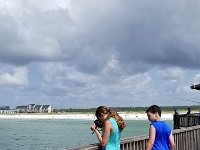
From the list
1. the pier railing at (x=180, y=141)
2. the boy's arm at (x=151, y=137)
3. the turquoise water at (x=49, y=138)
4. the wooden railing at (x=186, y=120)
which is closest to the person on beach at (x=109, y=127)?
the pier railing at (x=180, y=141)

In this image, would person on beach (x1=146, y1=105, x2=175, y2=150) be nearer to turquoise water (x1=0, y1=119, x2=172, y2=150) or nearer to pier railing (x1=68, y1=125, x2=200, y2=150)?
pier railing (x1=68, y1=125, x2=200, y2=150)

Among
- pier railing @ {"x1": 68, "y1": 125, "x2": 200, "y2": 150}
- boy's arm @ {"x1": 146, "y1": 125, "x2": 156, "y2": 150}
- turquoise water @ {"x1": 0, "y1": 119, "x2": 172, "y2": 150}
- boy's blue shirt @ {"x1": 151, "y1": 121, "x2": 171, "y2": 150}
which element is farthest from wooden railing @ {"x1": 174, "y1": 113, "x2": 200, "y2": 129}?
boy's arm @ {"x1": 146, "y1": 125, "x2": 156, "y2": 150}

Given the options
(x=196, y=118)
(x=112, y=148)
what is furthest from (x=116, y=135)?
(x=196, y=118)

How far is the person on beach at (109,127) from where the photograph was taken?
645cm

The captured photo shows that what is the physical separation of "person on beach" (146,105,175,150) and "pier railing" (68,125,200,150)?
2.67 ft

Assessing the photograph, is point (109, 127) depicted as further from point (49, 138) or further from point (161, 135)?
point (49, 138)

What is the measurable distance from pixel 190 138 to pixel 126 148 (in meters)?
A: 4.12

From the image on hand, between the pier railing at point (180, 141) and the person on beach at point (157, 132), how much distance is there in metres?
0.81

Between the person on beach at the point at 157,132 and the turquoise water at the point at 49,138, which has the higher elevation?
the person on beach at the point at 157,132

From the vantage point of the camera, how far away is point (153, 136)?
21.5ft

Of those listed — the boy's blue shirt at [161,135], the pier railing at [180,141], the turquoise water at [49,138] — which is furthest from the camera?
the turquoise water at [49,138]

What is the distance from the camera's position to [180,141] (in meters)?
10.8

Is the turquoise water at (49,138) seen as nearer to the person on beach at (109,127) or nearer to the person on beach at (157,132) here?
the person on beach at (109,127)

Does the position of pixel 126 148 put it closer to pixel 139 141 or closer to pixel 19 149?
pixel 139 141
